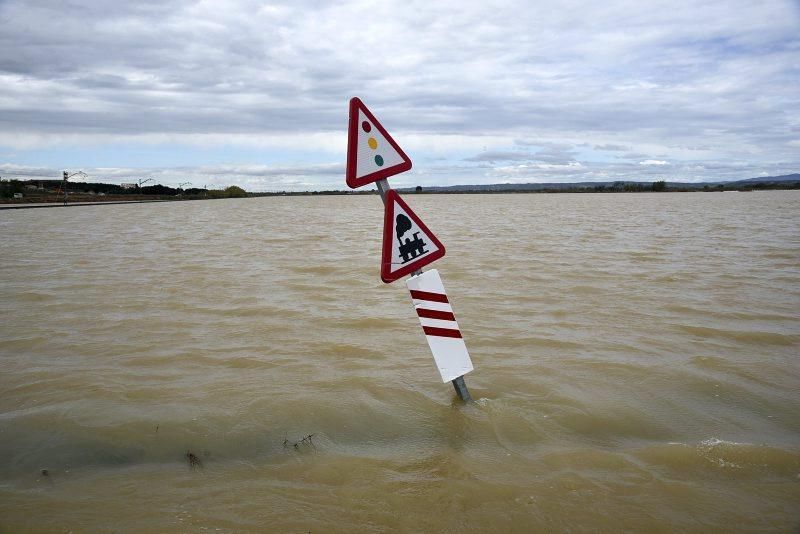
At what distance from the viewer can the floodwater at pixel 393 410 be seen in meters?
2.96

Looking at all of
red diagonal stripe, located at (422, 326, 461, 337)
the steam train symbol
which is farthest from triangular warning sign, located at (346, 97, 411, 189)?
red diagonal stripe, located at (422, 326, 461, 337)

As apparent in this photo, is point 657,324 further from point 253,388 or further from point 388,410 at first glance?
point 253,388

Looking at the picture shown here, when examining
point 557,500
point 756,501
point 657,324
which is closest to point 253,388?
point 557,500

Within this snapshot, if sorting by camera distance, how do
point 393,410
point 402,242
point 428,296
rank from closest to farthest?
point 402,242, point 428,296, point 393,410

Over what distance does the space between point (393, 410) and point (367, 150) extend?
216 cm

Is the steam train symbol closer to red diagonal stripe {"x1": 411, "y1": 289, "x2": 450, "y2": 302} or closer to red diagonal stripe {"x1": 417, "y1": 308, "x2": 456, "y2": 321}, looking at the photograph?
red diagonal stripe {"x1": 411, "y1": 289, "x2": 450, "y2": 302}

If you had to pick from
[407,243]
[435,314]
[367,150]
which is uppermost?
[367,150]

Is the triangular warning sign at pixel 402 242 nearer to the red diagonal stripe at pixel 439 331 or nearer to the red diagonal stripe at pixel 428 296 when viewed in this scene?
the red diagonal stripe at pixel 428 296

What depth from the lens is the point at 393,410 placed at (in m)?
4.38

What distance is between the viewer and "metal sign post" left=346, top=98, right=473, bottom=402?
367 centimetres

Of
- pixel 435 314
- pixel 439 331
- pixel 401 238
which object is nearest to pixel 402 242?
pixel 401 238

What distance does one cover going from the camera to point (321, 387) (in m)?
4.80

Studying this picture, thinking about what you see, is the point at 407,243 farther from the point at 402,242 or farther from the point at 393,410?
the point at 393,410

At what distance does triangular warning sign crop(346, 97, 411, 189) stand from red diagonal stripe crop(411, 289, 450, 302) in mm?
900
